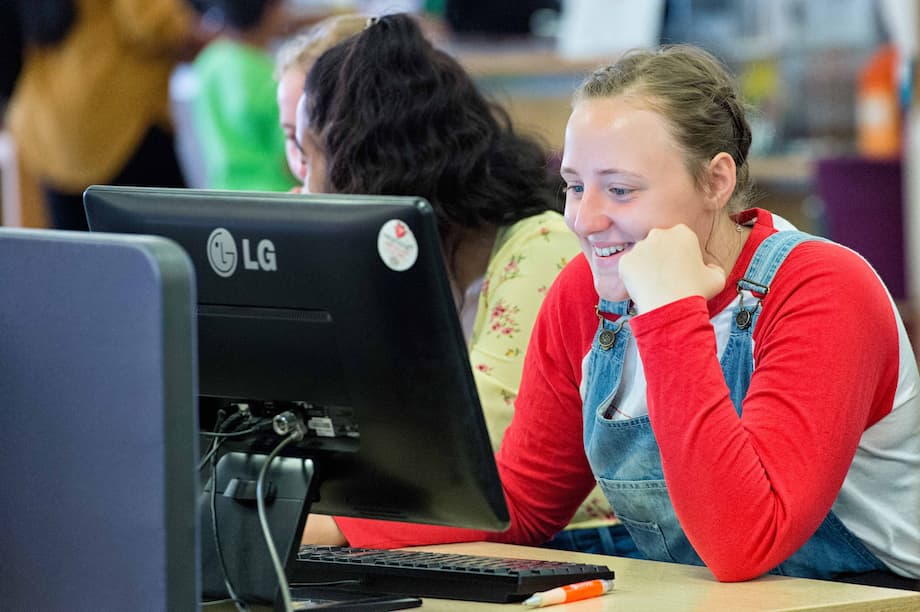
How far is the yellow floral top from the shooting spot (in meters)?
1.73

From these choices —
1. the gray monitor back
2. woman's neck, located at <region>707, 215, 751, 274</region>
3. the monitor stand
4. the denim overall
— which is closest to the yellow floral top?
the denim overall

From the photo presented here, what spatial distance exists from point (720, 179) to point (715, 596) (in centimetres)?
44

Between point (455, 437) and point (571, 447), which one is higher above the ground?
point (455, 437)

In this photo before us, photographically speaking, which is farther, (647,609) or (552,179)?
(552,179)

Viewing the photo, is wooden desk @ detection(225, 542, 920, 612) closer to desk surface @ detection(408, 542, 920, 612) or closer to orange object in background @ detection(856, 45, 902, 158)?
desk surface @ detection(408, 542, 920, 612)

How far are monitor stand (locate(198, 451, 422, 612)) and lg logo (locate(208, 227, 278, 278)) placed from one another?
7.4 inches

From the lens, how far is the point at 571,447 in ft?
5.23

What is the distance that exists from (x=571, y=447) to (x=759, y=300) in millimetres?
290

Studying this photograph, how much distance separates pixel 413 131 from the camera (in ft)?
6.09

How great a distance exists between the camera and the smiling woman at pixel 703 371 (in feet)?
4.29

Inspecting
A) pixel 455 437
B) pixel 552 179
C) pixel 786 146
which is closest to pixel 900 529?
pixel 455 437

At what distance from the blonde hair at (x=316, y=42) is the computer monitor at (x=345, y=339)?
2.81ft

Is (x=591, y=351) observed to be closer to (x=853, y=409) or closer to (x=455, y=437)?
(x=853, y=409)

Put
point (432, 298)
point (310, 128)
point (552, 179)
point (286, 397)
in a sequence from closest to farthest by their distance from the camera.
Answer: point (432, 298), point (286, 397), point (310, 128), point (552, 179)
